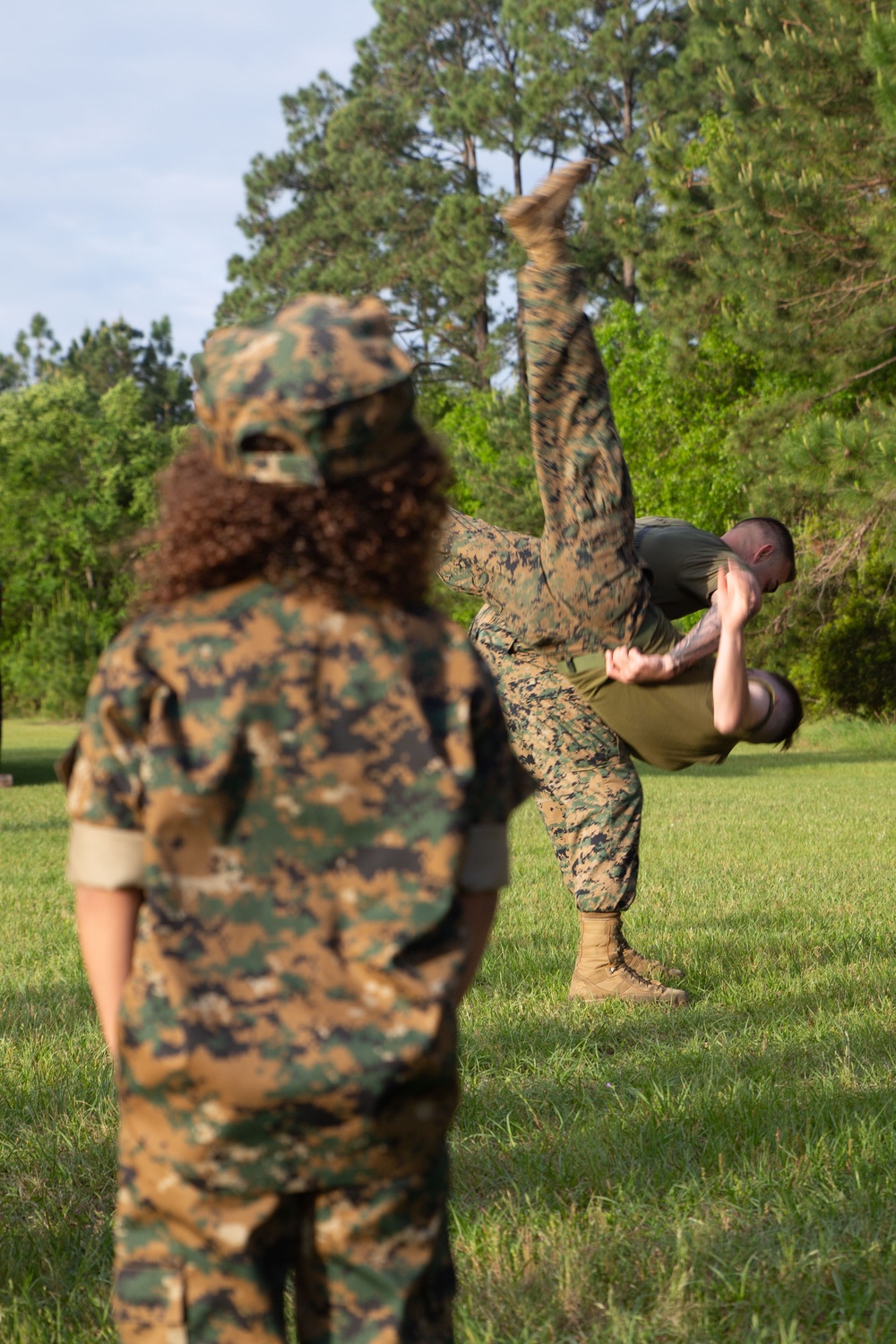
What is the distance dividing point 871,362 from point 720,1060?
16976mm

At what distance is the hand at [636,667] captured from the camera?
3498 mm

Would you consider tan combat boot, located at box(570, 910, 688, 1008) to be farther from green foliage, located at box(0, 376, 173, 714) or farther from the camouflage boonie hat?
green foliage, located at box(0, 376, 173, 714)

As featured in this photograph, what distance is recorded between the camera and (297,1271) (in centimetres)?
161

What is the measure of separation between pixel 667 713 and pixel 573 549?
1.79ft

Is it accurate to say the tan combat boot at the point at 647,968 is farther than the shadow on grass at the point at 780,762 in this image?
No

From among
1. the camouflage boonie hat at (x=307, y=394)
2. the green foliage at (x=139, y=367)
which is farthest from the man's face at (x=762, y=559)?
the green foliage at (x=139, y=367)

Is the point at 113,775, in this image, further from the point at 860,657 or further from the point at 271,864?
the point at 860,657

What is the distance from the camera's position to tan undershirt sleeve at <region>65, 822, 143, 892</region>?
5.13 feet

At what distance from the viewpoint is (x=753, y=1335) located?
238 centimetres

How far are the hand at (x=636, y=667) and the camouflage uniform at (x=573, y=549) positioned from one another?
0.33 feet

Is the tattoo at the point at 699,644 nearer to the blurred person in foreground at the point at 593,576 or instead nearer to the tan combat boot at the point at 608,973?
the blurred person in foreground at the point at 593,576

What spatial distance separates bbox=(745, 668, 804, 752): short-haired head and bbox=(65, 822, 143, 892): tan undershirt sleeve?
205cm

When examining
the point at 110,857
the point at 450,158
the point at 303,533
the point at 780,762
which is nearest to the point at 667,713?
the point at 303,533

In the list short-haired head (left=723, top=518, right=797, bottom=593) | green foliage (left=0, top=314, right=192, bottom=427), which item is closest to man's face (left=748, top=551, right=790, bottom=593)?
short-haired head (left=723, top=518, right=797, bottom=593)
